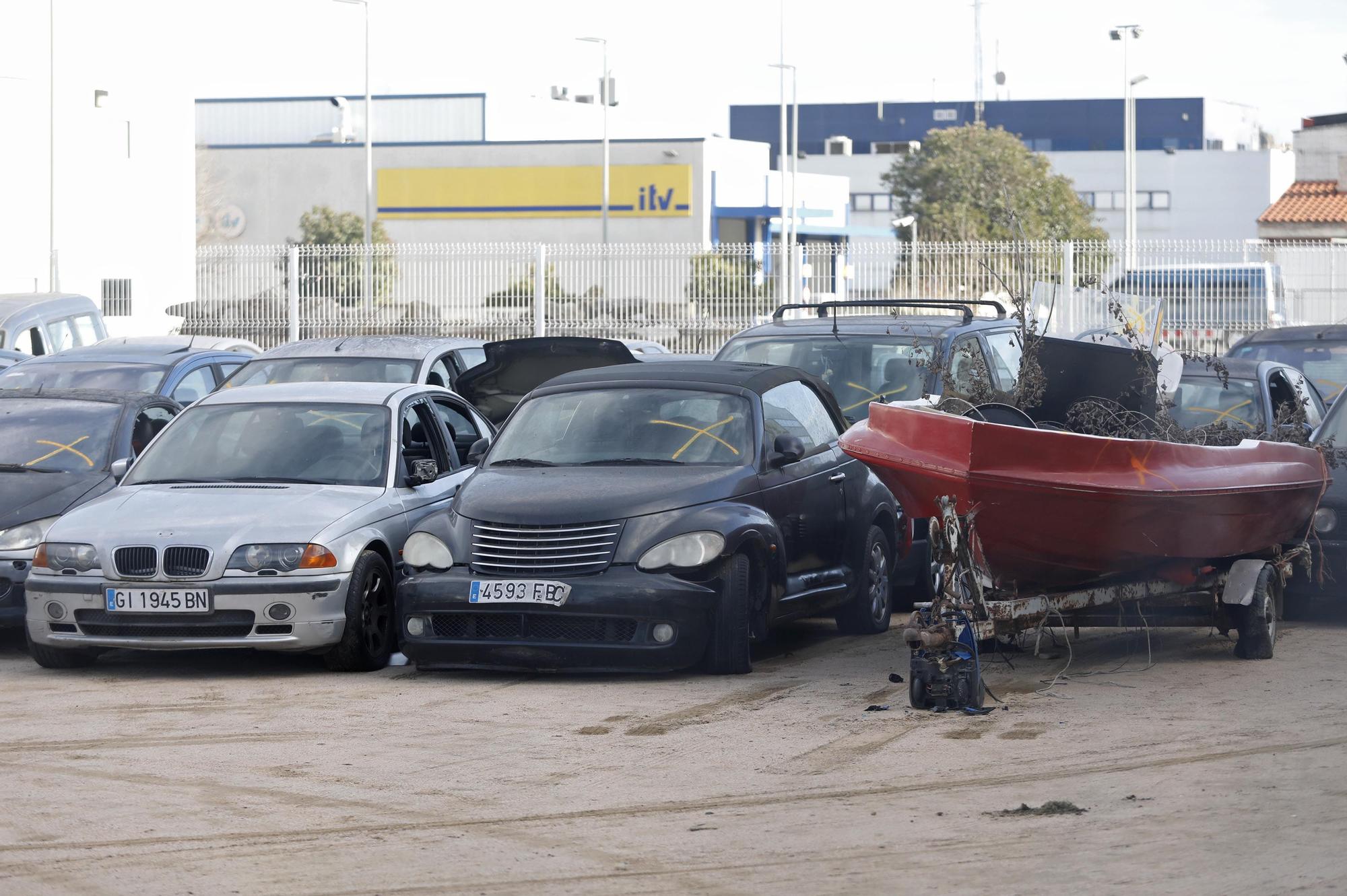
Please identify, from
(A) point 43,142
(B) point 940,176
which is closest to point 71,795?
(A) point 43,142

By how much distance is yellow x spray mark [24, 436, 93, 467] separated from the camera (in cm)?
1135

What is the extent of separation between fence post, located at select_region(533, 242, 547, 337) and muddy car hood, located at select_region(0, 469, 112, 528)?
22.5m

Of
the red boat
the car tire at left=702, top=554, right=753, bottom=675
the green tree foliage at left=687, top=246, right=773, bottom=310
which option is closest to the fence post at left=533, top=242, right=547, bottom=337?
the green tree foliage at left=687, top=246, right=773, bottom=310

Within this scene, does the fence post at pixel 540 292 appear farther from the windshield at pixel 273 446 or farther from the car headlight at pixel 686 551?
the car headlight at pixel 686 551

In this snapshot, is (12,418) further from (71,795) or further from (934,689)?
(934,689)

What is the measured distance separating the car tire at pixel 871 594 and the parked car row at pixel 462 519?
19 mm

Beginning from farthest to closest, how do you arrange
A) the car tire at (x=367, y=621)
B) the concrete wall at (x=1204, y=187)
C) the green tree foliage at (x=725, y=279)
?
the concrete wall at (x=1204, y=187)
the green tree foliage at (x=725, y=279)
the car tire at (x=367, y=621)

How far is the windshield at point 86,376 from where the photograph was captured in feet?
46.5

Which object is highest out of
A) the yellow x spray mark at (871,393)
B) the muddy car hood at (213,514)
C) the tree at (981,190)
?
the tree at (981,190)

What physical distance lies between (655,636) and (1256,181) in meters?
84.0

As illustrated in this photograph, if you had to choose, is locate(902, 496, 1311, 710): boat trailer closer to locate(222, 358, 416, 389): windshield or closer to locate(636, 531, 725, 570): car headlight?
locate(636, 531, 725, 570): car headlight

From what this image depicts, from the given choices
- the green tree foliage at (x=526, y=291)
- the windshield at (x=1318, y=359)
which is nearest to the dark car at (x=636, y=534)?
the windshield at (x=1318, y=359)

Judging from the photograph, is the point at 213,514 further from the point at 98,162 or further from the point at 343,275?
the point at 98,162

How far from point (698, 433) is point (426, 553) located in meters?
1.69
